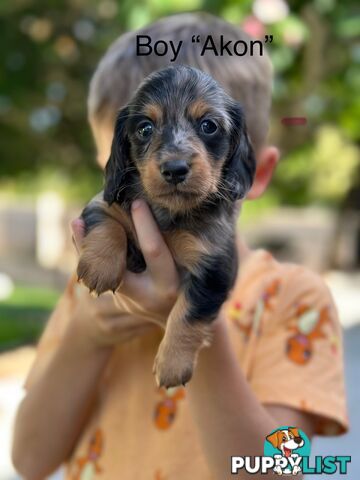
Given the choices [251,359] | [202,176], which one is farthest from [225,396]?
[202,176]

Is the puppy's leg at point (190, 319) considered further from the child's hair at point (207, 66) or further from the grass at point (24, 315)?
the grass at point (24, 315)

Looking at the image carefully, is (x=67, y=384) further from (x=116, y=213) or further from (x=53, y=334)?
(x=116, y=213)

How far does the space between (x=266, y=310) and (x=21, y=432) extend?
0.84 metres

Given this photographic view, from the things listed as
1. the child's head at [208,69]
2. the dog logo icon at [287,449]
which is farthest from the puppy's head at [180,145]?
the dog logo icon at [287,449]

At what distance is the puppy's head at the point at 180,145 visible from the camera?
1.04 m

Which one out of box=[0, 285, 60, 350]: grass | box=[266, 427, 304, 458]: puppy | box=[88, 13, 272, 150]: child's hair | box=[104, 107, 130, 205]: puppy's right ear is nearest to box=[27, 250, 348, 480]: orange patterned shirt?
box=[266, 427, 304, 458]: puppy

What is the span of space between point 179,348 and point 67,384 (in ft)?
3.05

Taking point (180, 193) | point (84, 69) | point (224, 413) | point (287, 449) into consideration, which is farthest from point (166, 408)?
point (84, 69)

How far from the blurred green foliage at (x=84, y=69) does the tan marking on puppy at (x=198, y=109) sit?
91 cm

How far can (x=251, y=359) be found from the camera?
2166 mm

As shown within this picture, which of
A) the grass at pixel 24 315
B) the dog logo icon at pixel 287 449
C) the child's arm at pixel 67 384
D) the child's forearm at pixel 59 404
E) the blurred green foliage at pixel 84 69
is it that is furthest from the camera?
the grass at pixel 24 315

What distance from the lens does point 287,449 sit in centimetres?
161

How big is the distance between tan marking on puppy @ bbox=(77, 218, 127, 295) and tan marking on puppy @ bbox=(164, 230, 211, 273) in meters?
0.09

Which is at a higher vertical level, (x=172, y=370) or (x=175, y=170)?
(x=175, y=170)
